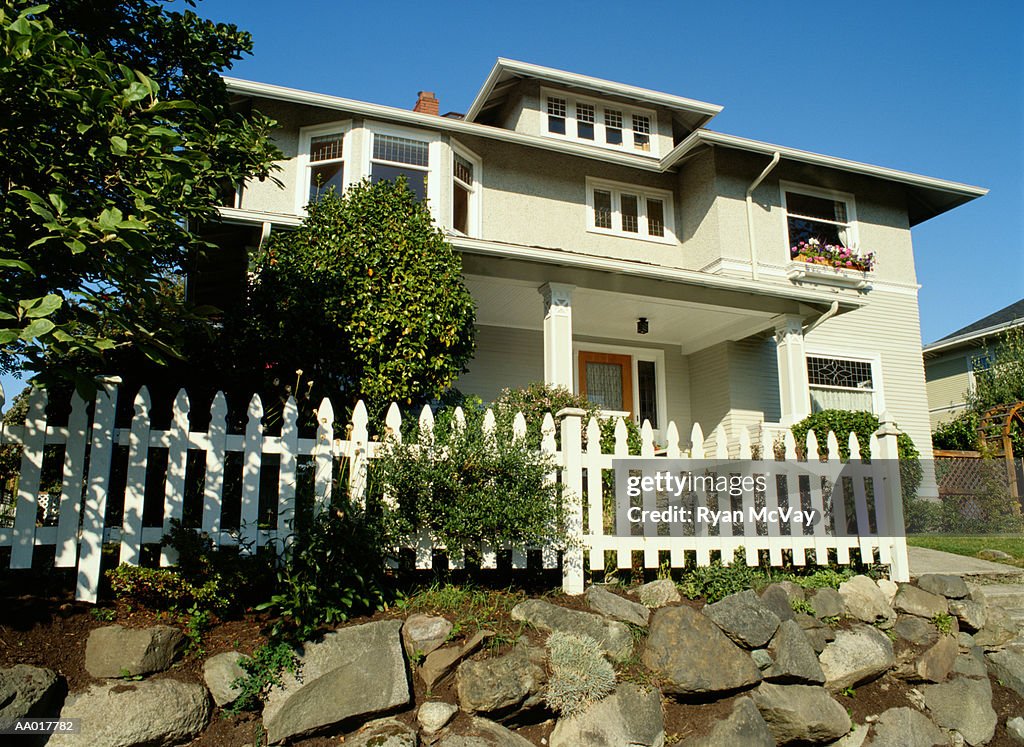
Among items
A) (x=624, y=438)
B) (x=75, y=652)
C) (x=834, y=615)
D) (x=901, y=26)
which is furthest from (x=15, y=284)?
(x=901, y=26)

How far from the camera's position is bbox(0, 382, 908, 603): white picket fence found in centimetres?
366

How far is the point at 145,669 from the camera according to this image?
3.28m

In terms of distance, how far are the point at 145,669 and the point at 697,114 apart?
13.6m

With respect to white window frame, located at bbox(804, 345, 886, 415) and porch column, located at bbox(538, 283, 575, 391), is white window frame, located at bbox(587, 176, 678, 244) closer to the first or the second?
white window frame, located at bbox(804, 345, 886, 415)

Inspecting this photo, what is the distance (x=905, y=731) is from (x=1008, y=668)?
4.39ft

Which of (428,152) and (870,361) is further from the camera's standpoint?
(870,361)

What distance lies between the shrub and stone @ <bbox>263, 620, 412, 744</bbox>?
2.44 ft

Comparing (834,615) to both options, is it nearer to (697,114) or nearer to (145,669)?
(145,669)

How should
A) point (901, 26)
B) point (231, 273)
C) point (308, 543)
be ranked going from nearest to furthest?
point (308, 543) < point (901, 26) < point (231, 273)

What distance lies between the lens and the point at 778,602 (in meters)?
4.67

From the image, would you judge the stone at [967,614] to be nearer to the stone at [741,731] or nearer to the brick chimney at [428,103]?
the stone at [741,731]

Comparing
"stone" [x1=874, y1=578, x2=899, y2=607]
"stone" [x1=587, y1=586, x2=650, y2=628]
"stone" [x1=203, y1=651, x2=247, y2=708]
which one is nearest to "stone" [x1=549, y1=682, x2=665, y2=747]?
"stone" [x1=587, y1=586, x2=650, y2=628]

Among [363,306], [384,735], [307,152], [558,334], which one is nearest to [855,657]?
[384,735]

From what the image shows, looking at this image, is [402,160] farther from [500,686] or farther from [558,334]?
[500,686]
